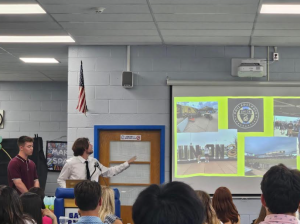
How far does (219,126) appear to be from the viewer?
6934 millimetres

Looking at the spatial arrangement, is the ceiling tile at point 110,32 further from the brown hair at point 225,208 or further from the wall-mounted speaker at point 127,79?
the brown hair at point 225,208

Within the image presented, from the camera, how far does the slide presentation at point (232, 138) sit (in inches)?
271

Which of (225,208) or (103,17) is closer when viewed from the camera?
(225,208)

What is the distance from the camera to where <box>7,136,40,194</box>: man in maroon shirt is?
568 cm

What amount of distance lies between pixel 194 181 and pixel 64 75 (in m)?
4.24

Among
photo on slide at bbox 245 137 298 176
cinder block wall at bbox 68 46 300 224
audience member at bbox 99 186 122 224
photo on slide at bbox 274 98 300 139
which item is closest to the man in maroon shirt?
cinder block wall at bbox 68 46 300 224

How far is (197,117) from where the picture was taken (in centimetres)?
694

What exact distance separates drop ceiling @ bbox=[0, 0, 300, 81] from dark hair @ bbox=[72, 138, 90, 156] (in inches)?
54.8

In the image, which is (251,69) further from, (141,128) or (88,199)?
(88,199)

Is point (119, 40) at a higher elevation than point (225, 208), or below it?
higher

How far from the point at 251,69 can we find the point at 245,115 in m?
0.69

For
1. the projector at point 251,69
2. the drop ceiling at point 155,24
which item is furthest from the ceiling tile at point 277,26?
Answer: the projector at point 251,69

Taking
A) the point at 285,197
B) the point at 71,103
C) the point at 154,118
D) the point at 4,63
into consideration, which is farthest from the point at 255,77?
the point at 285,197

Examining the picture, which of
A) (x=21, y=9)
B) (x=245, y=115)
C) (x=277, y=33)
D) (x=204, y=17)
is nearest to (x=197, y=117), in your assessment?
(x=245, y=115)
